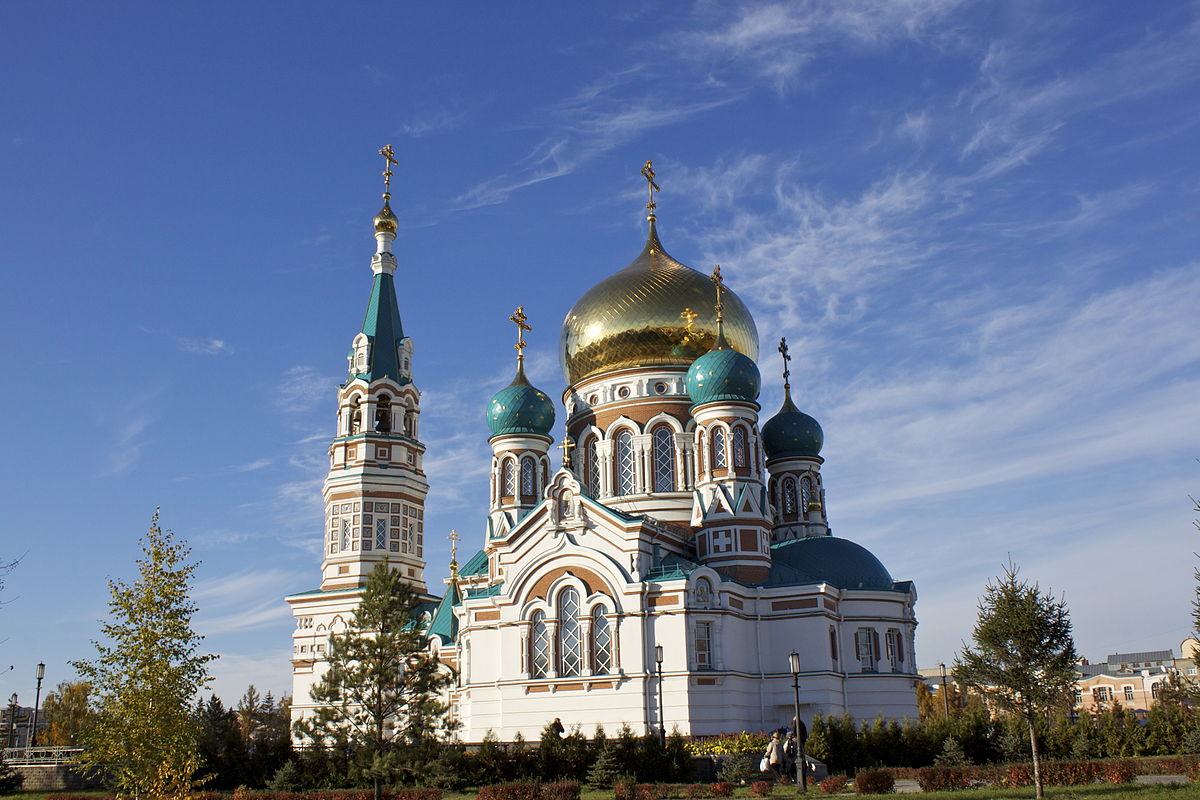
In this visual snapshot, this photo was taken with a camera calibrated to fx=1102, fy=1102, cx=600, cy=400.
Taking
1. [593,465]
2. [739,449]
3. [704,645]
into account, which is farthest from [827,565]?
[593,465]

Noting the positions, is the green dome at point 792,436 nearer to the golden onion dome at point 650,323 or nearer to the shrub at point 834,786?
the golden onion dome at point 650,323

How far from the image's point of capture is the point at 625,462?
118 feet

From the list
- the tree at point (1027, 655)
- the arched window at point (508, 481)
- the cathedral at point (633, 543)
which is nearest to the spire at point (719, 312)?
the cathedral at point (633, 543)

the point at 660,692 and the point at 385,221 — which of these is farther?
the point at 385,221

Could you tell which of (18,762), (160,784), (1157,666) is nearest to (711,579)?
(160,784)

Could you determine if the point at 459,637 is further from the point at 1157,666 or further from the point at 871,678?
the point at 1157,666

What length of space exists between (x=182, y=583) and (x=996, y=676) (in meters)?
13.7

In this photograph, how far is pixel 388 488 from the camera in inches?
1471

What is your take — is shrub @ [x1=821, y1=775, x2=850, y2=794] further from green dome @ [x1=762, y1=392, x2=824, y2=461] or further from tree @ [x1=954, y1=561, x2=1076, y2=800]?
green dome @ [x1=762, y1=392, x2=824, y2=461]

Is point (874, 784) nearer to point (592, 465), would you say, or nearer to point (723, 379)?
point (723, 379)

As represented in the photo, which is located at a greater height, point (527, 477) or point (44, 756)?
point (527, 477)

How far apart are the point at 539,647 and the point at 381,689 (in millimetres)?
11933

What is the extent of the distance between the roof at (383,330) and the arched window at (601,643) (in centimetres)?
1328

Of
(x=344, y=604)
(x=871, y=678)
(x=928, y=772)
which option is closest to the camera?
(x=928, y=772)
